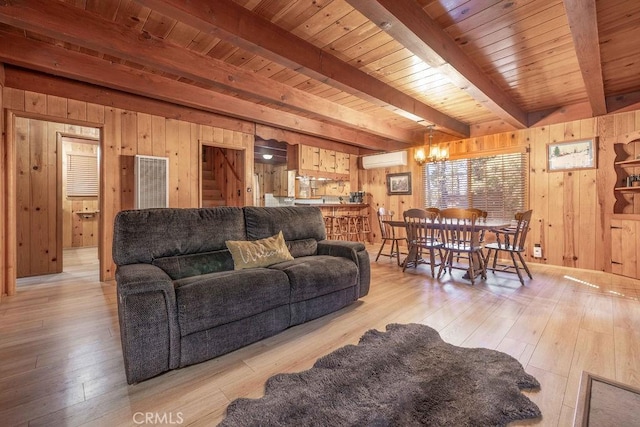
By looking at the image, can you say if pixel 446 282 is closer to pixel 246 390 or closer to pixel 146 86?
pixel 246 390

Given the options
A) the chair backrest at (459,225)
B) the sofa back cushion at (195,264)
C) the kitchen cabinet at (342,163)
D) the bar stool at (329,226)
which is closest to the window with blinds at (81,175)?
the bar stool at (329,226)

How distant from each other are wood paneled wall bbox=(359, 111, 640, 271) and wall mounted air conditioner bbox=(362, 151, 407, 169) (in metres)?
1.72

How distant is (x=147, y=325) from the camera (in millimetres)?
1591

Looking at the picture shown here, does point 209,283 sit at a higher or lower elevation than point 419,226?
lower

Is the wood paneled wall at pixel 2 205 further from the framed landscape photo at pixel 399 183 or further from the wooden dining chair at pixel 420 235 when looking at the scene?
the framed landscape photo at pixel 399 183

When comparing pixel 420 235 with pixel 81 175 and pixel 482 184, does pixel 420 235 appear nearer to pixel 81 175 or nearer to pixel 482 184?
pixel 482 184

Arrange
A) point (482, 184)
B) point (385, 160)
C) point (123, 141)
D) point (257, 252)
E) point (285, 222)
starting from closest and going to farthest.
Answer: point (257, 252), point (285, 222), point (123, 141), point (482, 184), point (385, 160)

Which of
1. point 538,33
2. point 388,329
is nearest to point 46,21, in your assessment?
point 388,329

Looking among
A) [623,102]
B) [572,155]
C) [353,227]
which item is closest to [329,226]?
[353,227]

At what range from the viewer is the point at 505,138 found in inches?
199

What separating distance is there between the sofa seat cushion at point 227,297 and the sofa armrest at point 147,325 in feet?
0.23

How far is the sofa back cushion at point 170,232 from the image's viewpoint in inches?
82.4

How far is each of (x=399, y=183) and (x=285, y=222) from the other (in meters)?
4.27

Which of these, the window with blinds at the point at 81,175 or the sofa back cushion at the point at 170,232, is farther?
the window with blinds at the point at 81,175
